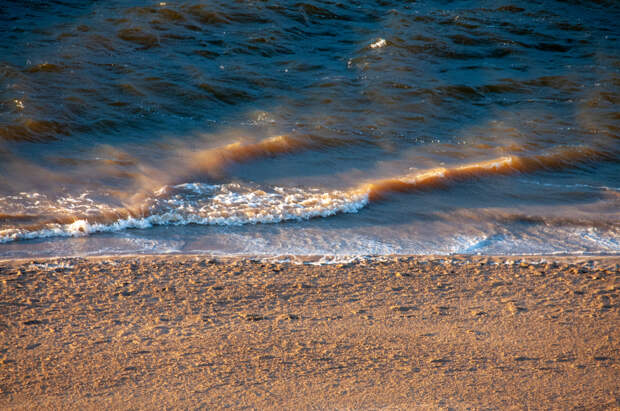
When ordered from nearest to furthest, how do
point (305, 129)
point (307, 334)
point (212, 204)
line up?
point (307, 334), point (212, 204), point (305, 129)

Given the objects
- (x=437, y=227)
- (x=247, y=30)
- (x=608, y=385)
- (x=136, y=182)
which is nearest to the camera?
(x=608, y=385)

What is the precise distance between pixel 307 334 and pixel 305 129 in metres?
4.09

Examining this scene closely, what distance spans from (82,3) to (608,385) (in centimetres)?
1005

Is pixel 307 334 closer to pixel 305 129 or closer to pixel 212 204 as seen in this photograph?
pixel 212 204

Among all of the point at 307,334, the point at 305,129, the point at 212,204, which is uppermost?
the point at 305,129

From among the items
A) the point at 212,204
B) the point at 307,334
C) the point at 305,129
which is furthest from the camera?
the point at 305,129

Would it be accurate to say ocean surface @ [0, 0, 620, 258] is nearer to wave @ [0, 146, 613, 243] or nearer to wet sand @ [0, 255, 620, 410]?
wave @ [0, 146, 613, 243]

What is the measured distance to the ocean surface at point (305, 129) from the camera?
4539 mm

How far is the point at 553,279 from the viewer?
3703mm

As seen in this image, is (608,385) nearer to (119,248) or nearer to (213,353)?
(213,353)

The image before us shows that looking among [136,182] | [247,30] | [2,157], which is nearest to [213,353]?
[136,182]

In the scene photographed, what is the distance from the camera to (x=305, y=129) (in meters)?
6.74

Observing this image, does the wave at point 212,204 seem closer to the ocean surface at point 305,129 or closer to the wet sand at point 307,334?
the ocean surface at point 305,129

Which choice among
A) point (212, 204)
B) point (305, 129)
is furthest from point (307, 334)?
point (305, 129)
